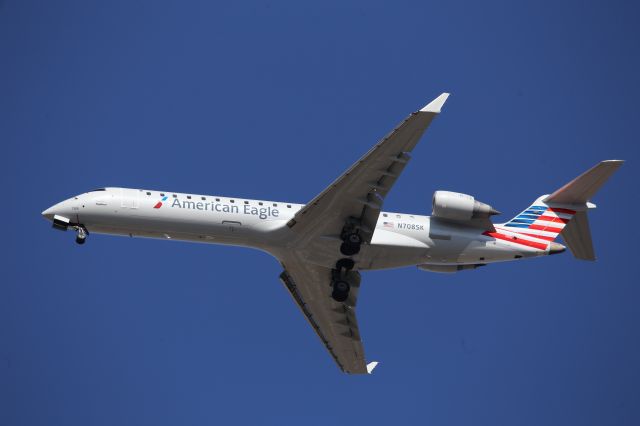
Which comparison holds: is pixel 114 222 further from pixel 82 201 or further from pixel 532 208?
pixel 532 208

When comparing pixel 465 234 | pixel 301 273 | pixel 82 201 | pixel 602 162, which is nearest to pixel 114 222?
pixel 82 201

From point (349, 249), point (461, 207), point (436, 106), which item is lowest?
point (349, 249)

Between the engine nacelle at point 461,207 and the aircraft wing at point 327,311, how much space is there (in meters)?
4.87

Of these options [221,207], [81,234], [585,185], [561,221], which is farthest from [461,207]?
[81,234]

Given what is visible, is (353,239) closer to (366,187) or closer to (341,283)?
(366,187)

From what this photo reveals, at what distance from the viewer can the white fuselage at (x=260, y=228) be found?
110 ft

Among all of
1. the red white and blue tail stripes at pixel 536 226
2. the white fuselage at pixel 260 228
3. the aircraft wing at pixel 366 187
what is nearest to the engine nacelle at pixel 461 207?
the white fuselage at pixel 260 228

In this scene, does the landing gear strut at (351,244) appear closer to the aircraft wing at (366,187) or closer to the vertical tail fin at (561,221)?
the aircraft wing at (366,187)

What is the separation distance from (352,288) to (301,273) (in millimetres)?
2355

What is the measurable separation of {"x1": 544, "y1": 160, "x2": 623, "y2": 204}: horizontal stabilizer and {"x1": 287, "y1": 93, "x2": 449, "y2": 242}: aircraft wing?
7.56 m

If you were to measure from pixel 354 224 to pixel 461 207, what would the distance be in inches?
154

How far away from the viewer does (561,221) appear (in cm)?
3612

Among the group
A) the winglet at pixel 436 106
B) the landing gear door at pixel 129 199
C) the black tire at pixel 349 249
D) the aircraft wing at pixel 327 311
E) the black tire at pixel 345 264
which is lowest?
the aircraft wing at pixel 327 311

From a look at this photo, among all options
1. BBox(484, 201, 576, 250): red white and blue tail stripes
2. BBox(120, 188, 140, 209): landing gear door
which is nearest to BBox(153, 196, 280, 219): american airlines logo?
BBox(120, 188, 140, 209): landing gear door
